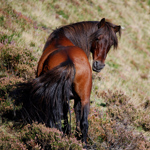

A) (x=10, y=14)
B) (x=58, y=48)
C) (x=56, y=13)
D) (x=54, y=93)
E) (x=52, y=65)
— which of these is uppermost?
(x=56, y=13)

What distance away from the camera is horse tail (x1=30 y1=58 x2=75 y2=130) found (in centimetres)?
243

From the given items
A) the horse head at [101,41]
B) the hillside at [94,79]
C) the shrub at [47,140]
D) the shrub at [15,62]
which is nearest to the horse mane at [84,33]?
the horse head at [101,41]

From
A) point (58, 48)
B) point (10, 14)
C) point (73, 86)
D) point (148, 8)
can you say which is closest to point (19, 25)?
point (10, 14)

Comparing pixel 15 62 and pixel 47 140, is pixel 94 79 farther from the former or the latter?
pixel 47 140

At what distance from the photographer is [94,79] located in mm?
6117

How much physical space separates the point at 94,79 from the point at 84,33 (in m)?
2.94

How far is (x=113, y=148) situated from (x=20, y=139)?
1671 mm

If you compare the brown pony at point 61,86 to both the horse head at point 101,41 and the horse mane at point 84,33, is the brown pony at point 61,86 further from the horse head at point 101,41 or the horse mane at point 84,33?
the horse head at point 101,41

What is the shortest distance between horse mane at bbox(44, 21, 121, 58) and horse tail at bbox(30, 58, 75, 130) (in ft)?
3.17

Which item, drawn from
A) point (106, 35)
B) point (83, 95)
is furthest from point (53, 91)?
point (106, 35)

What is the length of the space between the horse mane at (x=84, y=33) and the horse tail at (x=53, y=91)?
0.97 meters

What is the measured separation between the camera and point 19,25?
753 cm

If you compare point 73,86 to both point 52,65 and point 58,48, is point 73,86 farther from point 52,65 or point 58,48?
point 58,48

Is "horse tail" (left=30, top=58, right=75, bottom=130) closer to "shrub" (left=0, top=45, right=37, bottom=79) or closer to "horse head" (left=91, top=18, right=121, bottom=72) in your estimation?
"horse head" (left=91, top=18, right=121, bottom=72)
